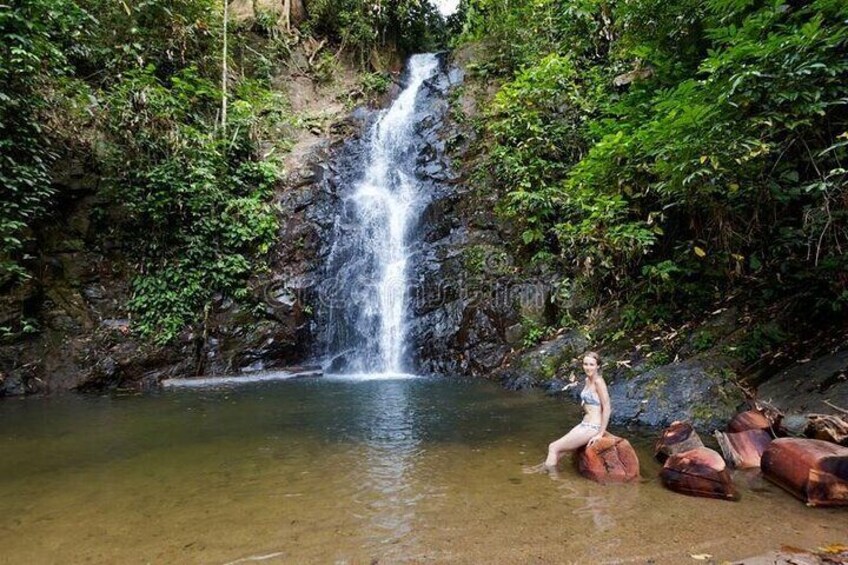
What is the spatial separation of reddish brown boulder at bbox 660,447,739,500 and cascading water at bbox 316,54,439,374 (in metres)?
7.65

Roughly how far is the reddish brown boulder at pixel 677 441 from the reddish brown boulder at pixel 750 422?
61 centimetres

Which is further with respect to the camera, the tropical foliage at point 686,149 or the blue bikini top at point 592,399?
the tropical foliage at point 686,149

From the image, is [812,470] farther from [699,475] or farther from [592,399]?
[592,399]

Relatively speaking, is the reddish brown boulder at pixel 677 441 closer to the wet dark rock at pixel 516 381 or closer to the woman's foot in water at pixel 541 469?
the woman's foot in water at pixel 541 469

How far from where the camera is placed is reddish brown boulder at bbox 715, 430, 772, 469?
4230 millimetres

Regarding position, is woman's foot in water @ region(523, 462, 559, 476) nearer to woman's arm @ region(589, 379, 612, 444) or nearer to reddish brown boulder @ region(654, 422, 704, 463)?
woman's arm @ region(589, 379, 612, 444)

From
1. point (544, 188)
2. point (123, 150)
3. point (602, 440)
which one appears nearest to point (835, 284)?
point (602, 440)

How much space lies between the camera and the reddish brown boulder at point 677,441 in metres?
4.18

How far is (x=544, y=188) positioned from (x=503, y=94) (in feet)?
9.60

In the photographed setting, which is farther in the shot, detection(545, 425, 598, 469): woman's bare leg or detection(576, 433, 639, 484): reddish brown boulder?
detection(545, 425, 598, 469): woman's bare leg

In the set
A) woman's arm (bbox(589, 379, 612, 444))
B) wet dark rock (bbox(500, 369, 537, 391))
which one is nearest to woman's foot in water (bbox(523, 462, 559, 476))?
woman's arm (bbox(589, 379, 612, 444))

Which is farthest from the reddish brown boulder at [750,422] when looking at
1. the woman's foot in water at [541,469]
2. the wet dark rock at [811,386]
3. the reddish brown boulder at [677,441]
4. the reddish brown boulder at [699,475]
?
the woman's foot in water at [541,469]

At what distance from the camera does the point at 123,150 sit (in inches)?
428

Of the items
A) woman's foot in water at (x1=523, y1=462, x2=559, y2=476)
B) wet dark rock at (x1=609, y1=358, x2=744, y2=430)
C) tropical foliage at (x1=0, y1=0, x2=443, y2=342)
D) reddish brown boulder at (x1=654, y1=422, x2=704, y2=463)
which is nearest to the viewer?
reddish brown boulder at (x1=654, y1=422, x2=704, y2=463)
